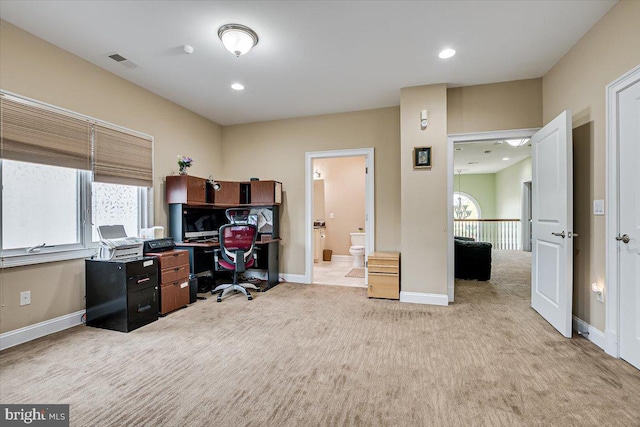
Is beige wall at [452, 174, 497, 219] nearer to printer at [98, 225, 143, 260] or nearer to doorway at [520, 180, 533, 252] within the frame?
doorway at [520, 180, 533, 252]

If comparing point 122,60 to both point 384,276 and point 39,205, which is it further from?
point 384,276

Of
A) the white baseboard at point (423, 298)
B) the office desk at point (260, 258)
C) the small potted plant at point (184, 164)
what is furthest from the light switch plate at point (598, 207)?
the small potted plant at point (184, 164)

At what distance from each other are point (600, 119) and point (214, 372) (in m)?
3.78

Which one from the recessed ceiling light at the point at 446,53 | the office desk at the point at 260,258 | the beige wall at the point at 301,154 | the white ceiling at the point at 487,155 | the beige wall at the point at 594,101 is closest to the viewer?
the beige wall at the point at 594,101

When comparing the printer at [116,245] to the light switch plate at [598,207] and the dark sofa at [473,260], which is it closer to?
the light switch plate at [598,207]

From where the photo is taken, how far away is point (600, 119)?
7.96ft

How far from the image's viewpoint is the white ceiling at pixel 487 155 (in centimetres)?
635

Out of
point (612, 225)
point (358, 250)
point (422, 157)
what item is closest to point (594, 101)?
point (612, 225)

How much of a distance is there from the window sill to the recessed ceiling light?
4280mm

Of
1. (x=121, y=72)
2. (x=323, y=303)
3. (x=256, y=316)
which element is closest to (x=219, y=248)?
(x=256, y=316)

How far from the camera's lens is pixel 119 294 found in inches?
109

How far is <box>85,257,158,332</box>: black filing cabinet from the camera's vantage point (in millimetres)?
2762

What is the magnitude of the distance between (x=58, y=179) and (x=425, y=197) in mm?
4096

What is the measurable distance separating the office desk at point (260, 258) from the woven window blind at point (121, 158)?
42.9 inches
